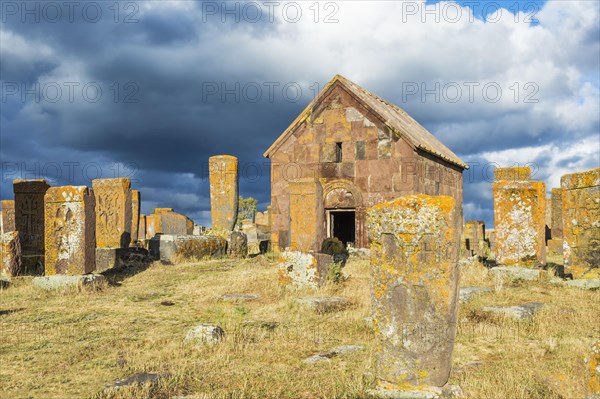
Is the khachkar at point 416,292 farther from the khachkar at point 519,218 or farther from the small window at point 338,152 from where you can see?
the small window at point 338,152

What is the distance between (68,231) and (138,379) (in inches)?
261

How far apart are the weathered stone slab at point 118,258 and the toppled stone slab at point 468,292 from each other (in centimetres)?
880

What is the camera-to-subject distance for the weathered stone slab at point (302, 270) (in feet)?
31.4

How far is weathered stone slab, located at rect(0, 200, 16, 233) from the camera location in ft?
52.9

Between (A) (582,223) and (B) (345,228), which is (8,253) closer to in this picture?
(A) (582,223)

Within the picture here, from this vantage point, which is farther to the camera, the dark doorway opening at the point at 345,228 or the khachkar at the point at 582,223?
the dark doorway opening at the point at 345,228

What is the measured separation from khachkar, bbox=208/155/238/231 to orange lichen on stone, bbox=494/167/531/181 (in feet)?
29.1

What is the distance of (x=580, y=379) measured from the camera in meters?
4.33

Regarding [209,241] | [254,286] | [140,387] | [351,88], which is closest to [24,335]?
[140,387]

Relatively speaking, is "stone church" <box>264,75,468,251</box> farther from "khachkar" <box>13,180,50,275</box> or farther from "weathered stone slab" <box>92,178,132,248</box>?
"khachkar" <box>13,180,50,275</box>

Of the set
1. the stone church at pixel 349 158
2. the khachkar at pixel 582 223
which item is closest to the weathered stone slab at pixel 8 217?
the stone church at pixel 349 158

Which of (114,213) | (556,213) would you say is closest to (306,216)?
(114,213)

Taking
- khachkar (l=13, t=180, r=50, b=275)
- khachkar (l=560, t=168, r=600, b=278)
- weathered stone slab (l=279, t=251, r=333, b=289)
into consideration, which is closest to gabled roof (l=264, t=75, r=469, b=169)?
khachkar (l=560, t=168, r=600, b=278)

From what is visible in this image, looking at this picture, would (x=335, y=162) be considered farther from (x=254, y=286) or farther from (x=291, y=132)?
(x=254, y=286)
